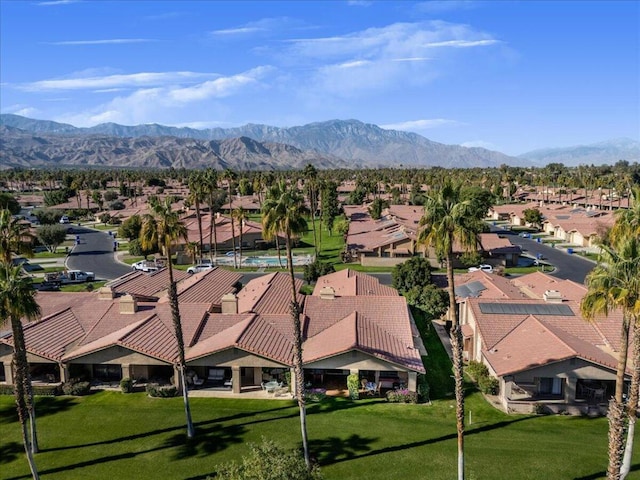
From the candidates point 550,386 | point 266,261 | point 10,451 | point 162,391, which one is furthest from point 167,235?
point 266,261

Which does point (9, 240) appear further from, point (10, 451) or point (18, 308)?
point (10, 451)

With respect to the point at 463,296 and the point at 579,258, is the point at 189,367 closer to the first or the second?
the point at 463,296

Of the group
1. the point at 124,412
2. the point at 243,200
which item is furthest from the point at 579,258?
the point at 243,200

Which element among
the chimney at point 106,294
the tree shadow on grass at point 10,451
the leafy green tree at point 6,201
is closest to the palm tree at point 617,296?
the tree shadow on grass at point 10,451

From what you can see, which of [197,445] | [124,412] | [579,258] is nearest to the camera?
[197,445]

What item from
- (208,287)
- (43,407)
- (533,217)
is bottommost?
(43,407)

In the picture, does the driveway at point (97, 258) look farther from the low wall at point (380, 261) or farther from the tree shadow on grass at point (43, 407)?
the tree shadow on grass at point (43, 407)
